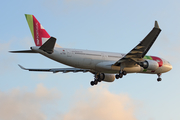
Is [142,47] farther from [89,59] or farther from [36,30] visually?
[36,30]

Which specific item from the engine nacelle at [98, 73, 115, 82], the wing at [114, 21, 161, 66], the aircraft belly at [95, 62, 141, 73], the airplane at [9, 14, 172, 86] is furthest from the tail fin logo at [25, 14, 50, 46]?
the engine nacelle at [98, 73, 115, 82]

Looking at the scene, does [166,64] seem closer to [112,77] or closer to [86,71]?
[112,77]

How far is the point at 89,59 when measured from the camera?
35.8 meters

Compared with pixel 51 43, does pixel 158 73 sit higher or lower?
lower

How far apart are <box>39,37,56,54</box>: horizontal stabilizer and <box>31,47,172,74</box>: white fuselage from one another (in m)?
0.62

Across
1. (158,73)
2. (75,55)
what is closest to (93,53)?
(75,55)

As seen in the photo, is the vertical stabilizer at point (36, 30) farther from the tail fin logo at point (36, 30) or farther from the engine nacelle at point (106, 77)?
the engine nacelle at point (106, 77)

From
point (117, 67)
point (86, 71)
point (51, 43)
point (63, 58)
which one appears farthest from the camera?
point (86, 71)

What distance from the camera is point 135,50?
1374 inches

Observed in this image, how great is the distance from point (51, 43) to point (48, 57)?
3041 millimetres

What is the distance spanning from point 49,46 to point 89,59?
533 cm

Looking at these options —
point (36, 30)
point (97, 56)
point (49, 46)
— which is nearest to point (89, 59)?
point (97, 56)

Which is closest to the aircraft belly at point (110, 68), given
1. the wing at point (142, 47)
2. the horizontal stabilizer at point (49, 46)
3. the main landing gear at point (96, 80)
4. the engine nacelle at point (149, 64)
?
the wing at point (142, 47)

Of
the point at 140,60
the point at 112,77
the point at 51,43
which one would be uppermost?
the point at 51,43
